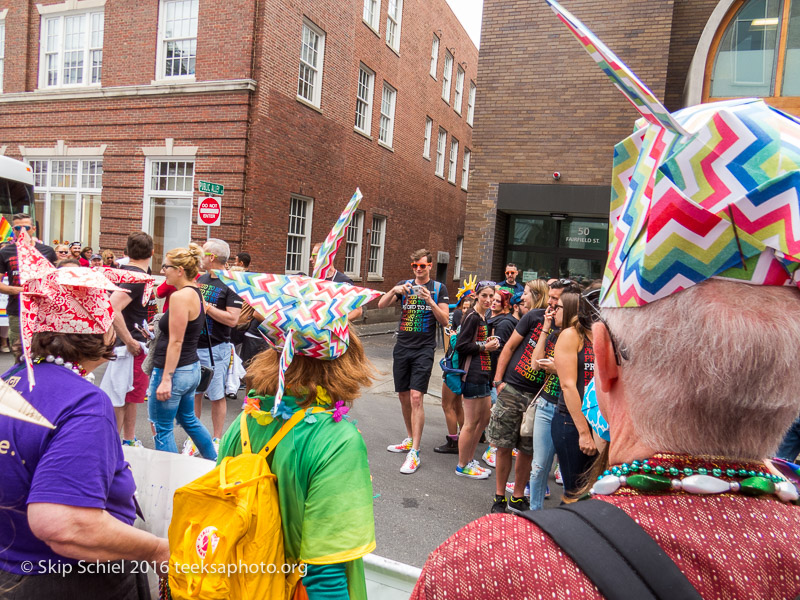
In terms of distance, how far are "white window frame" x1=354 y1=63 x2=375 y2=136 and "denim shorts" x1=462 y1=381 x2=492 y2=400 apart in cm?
1372

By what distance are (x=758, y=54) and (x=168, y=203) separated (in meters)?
12.8

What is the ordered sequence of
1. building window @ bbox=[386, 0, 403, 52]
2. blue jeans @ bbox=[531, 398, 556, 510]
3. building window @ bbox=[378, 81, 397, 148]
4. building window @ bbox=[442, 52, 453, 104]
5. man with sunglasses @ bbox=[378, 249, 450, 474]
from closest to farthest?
blue jeans @ bbox=[531, 398, 556, 510] → man with sunglasses @ bbox=[378, 249, 450, 474] → building window @ bbox=[386, 0, 403, 52] → building window @ bbox=[378, 81, 397, 148] → building window @ bbox=[442, 52, 453, 104]

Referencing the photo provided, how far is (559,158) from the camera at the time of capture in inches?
431

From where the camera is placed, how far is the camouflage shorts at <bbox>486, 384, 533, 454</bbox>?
14.8 feet

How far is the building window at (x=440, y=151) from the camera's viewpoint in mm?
24219

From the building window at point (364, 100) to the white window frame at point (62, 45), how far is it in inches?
287

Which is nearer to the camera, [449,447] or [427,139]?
[449,447]

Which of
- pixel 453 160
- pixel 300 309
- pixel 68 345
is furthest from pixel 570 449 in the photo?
pixel 453 160

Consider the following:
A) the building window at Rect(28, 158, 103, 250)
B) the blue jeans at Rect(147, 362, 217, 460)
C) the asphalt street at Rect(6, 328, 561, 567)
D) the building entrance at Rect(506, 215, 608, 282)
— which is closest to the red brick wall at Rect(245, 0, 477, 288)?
the building window at Rect(28, 158, 103, 250)

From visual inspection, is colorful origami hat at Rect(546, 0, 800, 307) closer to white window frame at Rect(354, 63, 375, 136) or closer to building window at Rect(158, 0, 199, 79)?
building window at Rect(158, 0, 199, 79)

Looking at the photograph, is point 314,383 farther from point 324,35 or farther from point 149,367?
point 324,35

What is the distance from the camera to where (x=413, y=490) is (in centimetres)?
511

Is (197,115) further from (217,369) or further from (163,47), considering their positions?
(217,369)

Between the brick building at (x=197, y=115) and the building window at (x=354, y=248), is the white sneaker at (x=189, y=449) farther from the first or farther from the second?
the building window at (x=354, y=248)
